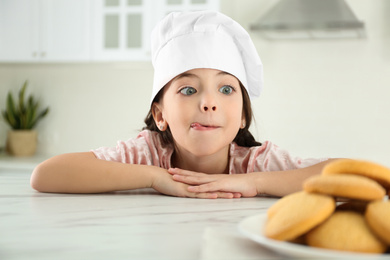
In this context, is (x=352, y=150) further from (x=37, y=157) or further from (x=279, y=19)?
(x=37, y=157)

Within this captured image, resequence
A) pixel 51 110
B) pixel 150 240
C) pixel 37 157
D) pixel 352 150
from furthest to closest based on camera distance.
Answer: pixel 51 110 < pixel 37 157 < pixel 352 150 < pixel 150 240

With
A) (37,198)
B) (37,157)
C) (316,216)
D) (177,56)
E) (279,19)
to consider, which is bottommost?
(37,157)

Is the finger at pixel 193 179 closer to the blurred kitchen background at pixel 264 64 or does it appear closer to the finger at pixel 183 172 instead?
the finger at pixel 183 172

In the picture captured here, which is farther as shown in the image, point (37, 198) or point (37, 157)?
point (37, 157)

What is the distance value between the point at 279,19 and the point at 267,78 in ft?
1.54

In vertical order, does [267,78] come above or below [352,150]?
above

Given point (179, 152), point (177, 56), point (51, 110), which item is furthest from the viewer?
point (51, 110)

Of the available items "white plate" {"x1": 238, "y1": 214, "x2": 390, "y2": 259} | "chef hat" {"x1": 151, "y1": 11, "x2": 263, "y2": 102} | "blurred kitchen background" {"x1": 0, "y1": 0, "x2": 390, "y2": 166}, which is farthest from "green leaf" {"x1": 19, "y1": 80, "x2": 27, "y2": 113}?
"white plate" {"x1": 238, "y1": 214, "x2": 390, "y2": 259}

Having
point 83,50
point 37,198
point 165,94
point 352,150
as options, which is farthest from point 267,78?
point 37,198

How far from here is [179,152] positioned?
1.42 m

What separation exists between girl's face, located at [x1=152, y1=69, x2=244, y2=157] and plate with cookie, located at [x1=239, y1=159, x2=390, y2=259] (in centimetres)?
71

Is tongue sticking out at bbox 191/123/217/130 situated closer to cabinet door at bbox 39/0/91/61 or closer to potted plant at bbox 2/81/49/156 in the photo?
cabinet door at bbox 39/0/91/61

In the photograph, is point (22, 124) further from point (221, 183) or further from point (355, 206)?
point (355, 206)

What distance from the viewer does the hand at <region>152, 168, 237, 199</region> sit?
1.00 metres
